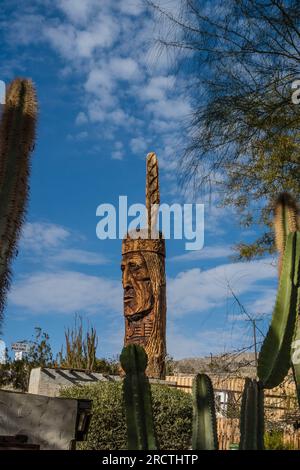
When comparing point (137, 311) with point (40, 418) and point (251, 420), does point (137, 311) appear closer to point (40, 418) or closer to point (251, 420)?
point (40, 418)

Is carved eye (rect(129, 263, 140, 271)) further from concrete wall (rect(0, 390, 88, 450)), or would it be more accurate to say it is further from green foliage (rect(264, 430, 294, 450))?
concrete wall (rect(0, 390, 88, 450))

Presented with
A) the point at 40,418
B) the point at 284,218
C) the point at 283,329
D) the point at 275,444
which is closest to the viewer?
the point at 283,329

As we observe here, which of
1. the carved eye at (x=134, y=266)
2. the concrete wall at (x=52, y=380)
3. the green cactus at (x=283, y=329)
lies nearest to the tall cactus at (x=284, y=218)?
the green cactus at (x=283, y=329)

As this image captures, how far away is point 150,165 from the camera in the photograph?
1220 cm

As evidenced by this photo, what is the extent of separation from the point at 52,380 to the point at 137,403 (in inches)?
322

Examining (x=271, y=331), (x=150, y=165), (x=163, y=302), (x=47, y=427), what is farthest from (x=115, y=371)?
(x=271, y=331)

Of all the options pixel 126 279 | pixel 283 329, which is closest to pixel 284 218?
pixel 283 329

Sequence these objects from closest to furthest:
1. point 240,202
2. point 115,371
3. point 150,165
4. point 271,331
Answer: point 271,331 < point 240,202 < point 150,165 < point 115,371

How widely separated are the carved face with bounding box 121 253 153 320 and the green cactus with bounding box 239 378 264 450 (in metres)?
7.73

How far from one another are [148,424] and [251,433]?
53 cm

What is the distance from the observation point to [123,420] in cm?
851

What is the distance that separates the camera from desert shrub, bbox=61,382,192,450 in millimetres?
8539

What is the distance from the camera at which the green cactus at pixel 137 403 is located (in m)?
3.03
